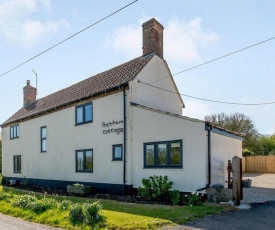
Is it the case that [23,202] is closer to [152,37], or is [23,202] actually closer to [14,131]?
[152,37]

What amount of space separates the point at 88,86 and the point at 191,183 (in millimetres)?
10520

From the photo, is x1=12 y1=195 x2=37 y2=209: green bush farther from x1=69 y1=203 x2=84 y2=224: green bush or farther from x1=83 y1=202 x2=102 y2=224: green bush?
x1=83 y1=202 x2=102 y2=224: green bush

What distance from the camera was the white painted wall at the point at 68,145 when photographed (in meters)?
16.4

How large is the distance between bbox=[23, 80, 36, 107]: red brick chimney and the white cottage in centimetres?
638

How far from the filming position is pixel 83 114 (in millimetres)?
18734

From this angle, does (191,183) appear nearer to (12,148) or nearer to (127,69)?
(127,69)

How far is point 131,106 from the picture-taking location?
15.6m

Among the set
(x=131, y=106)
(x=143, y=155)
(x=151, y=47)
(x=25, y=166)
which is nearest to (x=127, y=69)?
(x=151, y=47)

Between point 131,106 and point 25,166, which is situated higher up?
point 131,106

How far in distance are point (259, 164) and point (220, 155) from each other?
1998 cm

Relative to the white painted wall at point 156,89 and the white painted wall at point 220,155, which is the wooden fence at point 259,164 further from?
the white painted wall at point 220,155

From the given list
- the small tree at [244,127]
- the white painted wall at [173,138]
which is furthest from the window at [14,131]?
the small tree at [244,127]

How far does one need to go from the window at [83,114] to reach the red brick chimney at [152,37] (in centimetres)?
488

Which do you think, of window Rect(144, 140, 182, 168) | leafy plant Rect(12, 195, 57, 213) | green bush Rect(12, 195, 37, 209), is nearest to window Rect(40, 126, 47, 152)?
green bush Rect(12, 195, 37, 209)
